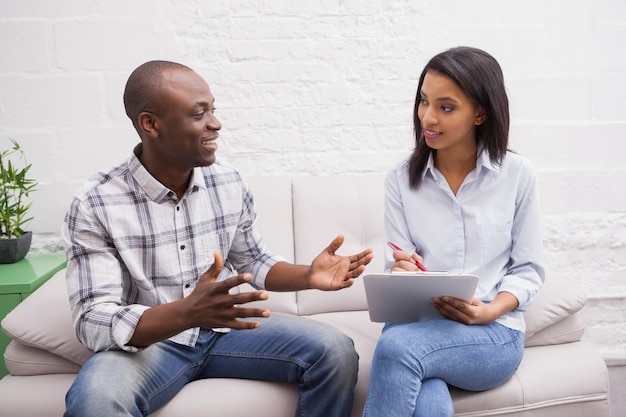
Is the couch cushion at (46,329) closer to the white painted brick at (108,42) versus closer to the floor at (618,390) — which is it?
the white painted brick at (108,42)

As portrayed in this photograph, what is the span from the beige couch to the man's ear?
571 mm

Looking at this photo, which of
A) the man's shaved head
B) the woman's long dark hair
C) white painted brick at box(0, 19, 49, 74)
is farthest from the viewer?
white painted brick at box(0, 19, 49, 74)

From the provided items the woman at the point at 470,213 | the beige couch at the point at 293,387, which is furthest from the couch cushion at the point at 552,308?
the woman at the point at 470,213

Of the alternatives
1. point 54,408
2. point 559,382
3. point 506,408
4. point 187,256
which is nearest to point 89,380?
point 54,408

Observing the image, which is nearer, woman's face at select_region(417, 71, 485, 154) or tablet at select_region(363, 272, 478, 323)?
tablet at select_region(363, 272, 478, 323)

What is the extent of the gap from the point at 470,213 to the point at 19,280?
4.44 ft

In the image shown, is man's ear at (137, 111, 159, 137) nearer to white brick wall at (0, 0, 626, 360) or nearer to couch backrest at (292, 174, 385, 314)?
couch backrest at (292, 174, 385, 314)

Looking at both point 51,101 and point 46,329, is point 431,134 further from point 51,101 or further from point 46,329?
point 51,101

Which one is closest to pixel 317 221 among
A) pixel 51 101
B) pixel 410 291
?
pixel 410 291

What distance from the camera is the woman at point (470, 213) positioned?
1646 mm

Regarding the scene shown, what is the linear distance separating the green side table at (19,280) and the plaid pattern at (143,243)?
1.78 feet

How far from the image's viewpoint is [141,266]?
1672 millimetres

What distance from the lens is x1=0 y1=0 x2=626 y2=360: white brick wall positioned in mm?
2455

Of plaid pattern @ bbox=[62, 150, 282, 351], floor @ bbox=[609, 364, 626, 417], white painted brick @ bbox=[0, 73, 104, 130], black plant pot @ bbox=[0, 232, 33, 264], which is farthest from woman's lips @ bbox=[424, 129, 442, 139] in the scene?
black plant pot @ bbox=[0, 232, 33, 264]
